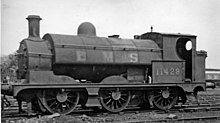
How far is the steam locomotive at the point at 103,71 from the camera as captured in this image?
9.84 m

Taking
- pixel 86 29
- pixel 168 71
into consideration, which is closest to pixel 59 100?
pixel 86 29

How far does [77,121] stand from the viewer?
8.77 meters

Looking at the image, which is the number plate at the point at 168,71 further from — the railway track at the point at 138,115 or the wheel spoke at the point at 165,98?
the railway track at the point at 138,115

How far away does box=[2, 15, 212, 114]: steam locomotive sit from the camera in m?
9.84

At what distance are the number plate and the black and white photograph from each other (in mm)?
15

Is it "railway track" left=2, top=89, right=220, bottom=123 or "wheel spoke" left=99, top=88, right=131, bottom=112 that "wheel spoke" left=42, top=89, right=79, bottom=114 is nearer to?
"railway track" left=2, top=89, right=220, bottom=123

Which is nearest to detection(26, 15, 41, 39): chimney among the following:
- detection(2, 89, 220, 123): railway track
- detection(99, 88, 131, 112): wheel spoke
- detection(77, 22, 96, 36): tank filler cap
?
detection(77, 22, 96, 36): tank filler cap

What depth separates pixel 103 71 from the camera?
1106cm

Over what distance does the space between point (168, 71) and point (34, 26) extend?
536 centimetres

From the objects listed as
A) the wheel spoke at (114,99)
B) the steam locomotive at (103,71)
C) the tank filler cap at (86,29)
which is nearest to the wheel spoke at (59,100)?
the steam locomotive at (103,71)

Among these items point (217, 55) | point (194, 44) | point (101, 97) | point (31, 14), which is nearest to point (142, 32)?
point (194, 44)

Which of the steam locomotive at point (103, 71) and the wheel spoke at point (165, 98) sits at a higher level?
the steam locomotive at point (103, 71)

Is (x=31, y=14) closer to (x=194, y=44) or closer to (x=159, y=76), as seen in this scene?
(x=159, y=76)

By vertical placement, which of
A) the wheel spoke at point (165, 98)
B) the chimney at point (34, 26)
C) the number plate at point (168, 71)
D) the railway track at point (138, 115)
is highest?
the chimney at point (34, 26)
